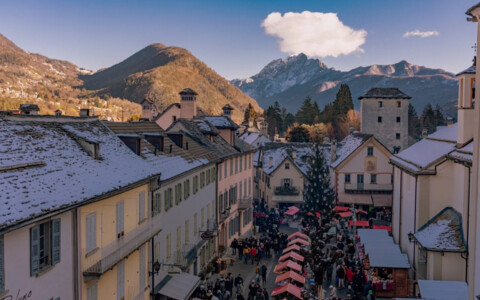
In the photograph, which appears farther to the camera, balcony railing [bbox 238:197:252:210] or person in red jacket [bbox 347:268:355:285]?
balcony railing [bbox 238:197:252:210]

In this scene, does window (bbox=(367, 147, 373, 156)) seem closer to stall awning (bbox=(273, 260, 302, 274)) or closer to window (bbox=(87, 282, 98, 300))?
stall awning (bbox=(273, 260, 302, 274))

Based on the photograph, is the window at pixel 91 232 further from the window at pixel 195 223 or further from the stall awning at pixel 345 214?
the stall awning at pixel 345 214

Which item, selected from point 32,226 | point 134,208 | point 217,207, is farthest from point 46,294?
point 217,207

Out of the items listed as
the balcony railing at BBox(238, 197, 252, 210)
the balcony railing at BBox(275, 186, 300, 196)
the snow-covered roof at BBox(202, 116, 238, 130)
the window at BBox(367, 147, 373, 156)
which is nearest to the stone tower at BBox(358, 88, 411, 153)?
the window at BBox(367, 147, 373, 156)

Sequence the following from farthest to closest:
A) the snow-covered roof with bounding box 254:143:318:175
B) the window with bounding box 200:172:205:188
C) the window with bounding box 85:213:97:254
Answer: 1. the snow-covered roof with bounding box 254:143:318:175
2. the window with bounding box 200:172:205:188
3. the window with bounding box 85:213:97:254

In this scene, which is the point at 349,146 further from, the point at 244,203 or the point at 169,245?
the point at 169,245

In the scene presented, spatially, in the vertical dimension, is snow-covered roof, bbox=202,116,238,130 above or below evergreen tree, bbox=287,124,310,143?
above

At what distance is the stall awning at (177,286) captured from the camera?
24.7 m

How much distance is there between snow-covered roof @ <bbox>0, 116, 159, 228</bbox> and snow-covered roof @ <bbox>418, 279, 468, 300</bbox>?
1434cm

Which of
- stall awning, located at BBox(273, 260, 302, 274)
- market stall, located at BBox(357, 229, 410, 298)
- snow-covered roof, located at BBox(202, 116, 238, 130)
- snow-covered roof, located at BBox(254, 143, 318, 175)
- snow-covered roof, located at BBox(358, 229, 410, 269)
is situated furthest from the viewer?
snow-covered roof, located at BBox(254, 143, 318, 175)

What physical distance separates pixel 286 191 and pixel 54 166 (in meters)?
49.7

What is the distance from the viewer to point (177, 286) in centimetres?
2581

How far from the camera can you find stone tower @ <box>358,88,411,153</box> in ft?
277

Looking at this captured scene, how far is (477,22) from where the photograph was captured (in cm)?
1504
